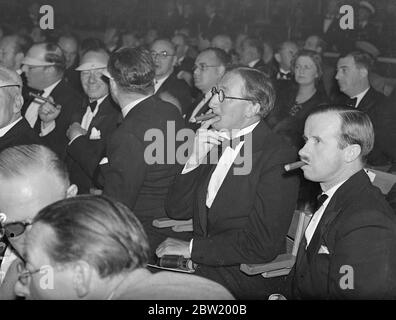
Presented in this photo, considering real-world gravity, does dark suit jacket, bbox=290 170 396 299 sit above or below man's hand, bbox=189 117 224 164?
below

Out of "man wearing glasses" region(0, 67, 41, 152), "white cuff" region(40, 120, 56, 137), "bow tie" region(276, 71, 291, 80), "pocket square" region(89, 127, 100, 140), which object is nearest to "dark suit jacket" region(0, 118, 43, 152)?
"man wearing glasses" region(0, 67, 41, 152)

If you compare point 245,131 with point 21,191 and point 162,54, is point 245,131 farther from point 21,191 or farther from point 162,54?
point 162,54

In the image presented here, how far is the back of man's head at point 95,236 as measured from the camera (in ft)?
4.18

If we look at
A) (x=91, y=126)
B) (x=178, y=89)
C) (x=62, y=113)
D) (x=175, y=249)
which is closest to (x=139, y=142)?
(x=175, y=249)

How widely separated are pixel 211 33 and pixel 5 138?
249 inches

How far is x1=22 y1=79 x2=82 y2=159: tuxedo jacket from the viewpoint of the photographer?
372 cm

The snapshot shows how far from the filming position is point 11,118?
116 inches

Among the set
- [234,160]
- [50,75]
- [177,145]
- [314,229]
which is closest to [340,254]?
[314,229]

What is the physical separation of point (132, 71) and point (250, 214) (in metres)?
0.99

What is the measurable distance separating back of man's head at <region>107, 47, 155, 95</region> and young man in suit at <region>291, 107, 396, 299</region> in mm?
969

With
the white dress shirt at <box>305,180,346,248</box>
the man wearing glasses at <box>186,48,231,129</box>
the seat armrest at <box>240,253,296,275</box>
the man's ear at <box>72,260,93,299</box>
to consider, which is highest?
the man wearing glasses at <box>186,48,231,129</box>

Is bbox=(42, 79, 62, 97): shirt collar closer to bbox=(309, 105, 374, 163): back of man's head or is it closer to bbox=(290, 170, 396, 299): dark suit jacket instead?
bbox=(309, 105, 374, 163): back of man's head

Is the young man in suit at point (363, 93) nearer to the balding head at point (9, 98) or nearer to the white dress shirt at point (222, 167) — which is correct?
the white dress shirt at point (222, 167)

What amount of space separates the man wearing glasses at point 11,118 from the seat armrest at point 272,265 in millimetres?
1361
